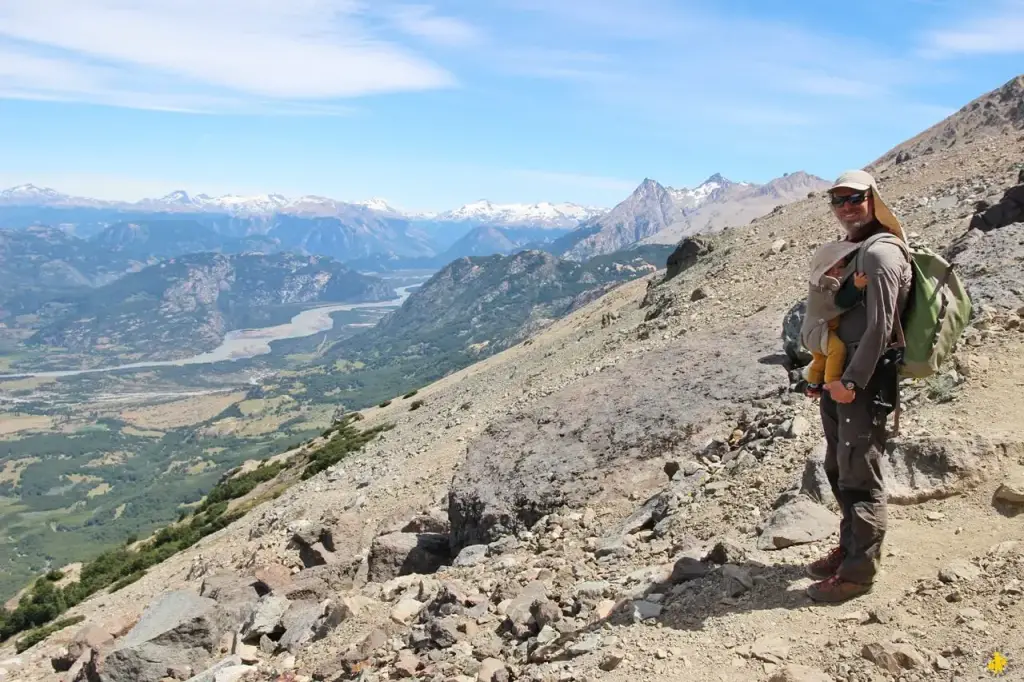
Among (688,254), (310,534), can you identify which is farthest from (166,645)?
(688,254)

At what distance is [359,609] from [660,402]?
6.91 metres

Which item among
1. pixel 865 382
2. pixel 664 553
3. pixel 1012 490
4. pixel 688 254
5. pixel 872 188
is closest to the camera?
pixel 865 382

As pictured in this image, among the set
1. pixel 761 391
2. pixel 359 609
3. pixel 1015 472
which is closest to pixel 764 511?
pixel 1015 472

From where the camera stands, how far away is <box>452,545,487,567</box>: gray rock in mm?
11719

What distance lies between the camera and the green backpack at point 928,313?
6137mm

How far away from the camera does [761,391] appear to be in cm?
1345

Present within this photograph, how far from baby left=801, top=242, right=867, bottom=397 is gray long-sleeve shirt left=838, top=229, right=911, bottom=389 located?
0.21 m

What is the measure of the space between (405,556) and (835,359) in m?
10.1

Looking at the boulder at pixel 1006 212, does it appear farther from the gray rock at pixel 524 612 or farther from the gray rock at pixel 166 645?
the gray rock at pixel 166 645

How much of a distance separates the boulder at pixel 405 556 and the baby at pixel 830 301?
9484 mm

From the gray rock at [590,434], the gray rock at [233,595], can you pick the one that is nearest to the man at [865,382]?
the gray rock at [590,434]

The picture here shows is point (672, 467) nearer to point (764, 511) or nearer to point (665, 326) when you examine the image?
point (764, 511)

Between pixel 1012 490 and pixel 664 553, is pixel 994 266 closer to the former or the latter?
pixel 1012 490

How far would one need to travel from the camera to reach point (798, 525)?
7934mm
